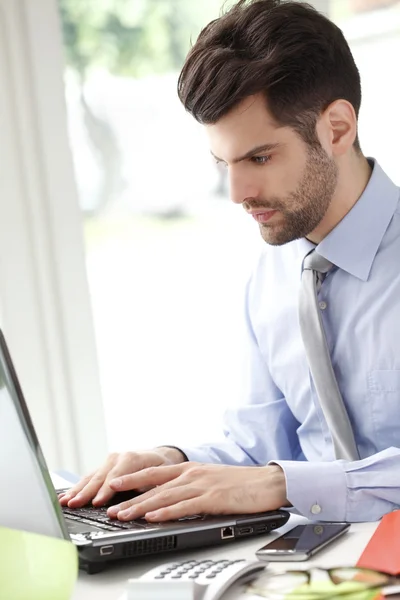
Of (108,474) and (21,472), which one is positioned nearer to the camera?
(21,472)

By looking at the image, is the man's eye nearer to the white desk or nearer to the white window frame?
the white desk

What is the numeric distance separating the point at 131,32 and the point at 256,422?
1.68 metres

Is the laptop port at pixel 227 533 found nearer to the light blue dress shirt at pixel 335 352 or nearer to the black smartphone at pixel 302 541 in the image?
the black smartphone at pixel 302 541

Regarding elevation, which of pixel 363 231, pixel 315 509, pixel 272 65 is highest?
pixel 272 65

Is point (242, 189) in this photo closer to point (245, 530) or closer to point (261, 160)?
point (261, 160)

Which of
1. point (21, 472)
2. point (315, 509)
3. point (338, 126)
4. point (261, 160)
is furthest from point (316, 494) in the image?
point (338, 126)

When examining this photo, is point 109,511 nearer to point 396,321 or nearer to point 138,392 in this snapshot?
point 396,321

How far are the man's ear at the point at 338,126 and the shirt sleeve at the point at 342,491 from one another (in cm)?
62

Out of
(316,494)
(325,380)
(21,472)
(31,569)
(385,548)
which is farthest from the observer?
(325,380)

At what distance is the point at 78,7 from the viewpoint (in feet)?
9.55

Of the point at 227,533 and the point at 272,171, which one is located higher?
the point at 272,171

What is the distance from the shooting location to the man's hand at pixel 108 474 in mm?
1383

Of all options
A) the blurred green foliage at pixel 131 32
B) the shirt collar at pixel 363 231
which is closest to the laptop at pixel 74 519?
the shirt collar at pixel 363 231

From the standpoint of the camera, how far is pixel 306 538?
48.0 inches
